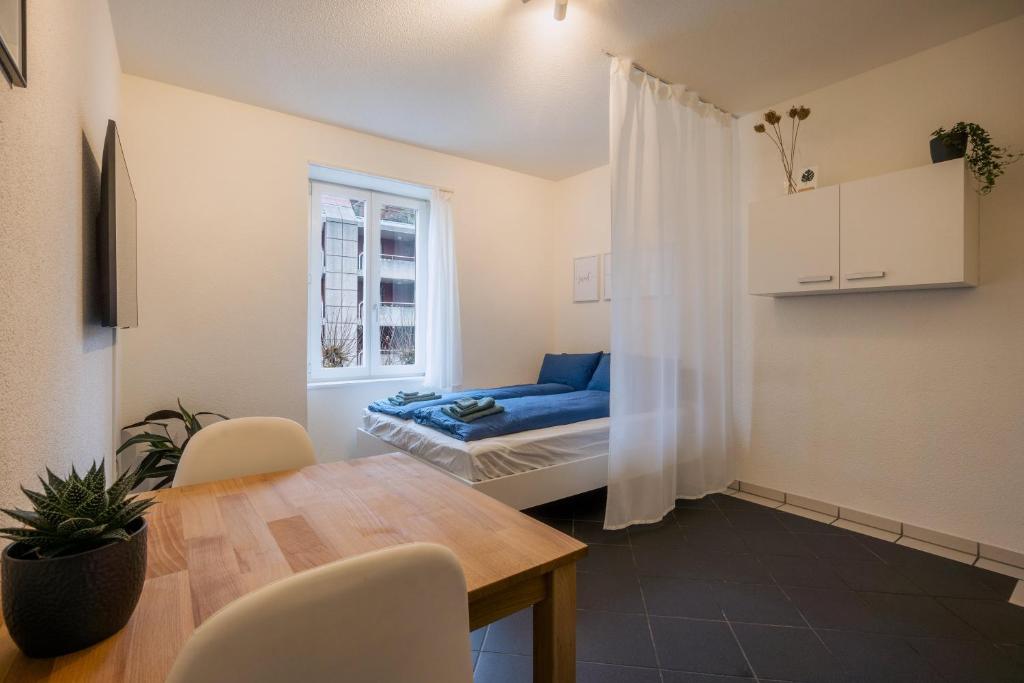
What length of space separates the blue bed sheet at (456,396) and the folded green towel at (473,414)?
1.09ft

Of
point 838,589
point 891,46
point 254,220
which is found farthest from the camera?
point 254,220

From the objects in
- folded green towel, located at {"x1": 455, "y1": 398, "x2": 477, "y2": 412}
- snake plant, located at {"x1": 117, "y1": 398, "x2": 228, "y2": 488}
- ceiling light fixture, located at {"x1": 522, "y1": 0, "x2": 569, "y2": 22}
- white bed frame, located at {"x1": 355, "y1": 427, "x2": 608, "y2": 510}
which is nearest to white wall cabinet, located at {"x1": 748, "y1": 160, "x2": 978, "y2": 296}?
white bed frame, located at {"x1": 355, "y1": 427, "x2": 608, "y2": 510}

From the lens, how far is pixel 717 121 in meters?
3.24

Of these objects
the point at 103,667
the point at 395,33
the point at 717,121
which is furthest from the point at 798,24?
the point at 103,667

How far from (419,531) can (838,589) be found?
2.11 m

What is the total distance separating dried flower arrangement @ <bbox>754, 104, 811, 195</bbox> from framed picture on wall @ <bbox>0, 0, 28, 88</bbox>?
130 inches

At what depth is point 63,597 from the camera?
61 cm

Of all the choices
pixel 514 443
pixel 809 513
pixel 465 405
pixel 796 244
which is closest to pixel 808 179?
pixel 796 244

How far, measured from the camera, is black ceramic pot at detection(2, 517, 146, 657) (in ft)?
1.99

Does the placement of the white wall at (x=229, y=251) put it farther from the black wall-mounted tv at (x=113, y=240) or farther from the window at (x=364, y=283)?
the black wall-mounted tv at (x=113, y=240)

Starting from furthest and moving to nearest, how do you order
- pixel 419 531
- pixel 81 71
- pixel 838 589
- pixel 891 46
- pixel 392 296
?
pixel 392 296, pixel 891 46, pixel 838 589, pixel 81 71, pixel 419 531

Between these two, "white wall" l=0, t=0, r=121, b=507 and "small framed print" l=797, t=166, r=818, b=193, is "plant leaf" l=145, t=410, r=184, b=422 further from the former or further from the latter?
"small framed print" l=797, t=166, r=818, b=193

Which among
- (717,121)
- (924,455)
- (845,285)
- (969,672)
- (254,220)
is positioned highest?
(717,121)

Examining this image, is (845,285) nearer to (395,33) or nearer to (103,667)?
(395,33)
